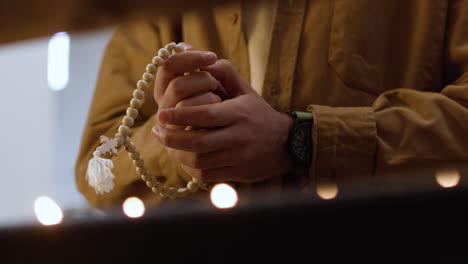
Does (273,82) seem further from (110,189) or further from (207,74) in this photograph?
(110,189)

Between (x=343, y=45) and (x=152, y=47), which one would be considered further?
(x=343, y=45)

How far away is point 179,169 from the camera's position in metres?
0.49

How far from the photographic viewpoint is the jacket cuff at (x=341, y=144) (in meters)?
0.45

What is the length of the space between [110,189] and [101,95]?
0.47 ft

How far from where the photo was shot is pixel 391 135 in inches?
19.1

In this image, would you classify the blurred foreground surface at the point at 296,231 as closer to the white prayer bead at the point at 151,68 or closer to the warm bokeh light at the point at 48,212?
the warm bokeh light at the point at 48,212

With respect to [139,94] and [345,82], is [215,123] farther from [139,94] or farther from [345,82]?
[345,82]

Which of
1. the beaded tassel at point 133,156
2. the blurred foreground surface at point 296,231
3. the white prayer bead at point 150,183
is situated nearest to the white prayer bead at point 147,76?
the beaded tassel at point 133,156

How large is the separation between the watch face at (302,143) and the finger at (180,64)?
0.38 feet

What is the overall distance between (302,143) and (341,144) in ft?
0.13

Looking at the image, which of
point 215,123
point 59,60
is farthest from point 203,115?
point 59,60

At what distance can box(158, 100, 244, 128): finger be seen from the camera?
0.41m

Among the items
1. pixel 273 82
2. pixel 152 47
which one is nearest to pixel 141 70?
pixel 152 47

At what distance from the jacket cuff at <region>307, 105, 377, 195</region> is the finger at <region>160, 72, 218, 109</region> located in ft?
0.38
